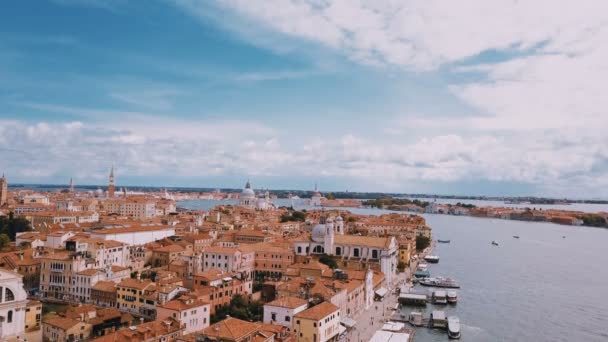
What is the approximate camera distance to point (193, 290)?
16.5m

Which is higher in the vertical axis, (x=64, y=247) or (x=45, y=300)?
(x=64, y=247)

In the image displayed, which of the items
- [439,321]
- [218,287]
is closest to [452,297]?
[439,321]

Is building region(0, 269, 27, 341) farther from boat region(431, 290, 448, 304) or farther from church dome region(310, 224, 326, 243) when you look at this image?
church dome region(310, 224, 326, 243)

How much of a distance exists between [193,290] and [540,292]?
15635mm

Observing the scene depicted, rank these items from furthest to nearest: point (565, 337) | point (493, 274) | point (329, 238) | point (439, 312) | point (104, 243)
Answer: point (493, 274), point (329, 238), point (104, 243), point (439, 312), point (565, 337)

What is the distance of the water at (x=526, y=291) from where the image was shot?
1663 centimetres

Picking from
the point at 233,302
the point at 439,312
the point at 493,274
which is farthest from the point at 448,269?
the point at 233,302

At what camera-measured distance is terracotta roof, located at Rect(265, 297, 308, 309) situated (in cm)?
1460

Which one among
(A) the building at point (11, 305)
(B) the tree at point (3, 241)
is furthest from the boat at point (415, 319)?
(B) the tree at point (3, 241)

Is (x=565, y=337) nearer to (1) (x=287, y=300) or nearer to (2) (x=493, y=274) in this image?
(1) (x=287, y=300)

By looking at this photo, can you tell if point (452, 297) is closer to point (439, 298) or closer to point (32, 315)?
point (439, 298)

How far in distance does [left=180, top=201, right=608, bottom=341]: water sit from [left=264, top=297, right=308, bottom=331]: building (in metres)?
4.20

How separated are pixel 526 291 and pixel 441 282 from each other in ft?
12.2

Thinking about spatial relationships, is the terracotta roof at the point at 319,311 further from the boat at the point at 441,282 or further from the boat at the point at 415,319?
the boat at the point at 441,282
